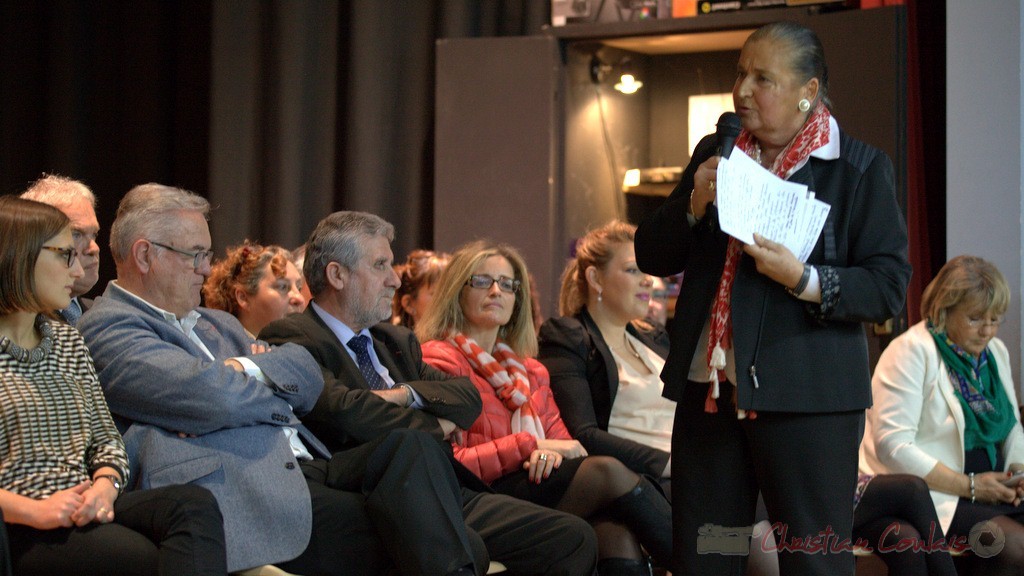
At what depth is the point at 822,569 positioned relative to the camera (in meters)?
1.83

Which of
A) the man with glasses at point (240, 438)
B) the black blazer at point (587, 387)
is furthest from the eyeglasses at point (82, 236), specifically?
the black blazer at point (587, 387)

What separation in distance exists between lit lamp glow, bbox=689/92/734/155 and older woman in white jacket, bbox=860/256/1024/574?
1.85 metres

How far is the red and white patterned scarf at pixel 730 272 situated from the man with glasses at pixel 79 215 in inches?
66.0

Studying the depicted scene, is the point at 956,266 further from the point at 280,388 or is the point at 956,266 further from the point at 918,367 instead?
the point at 280,388

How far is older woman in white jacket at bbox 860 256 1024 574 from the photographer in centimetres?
338

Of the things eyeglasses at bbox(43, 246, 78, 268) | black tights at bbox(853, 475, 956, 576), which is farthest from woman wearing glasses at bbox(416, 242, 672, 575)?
eyeglasses at bbox(43, 246, 78, 268)

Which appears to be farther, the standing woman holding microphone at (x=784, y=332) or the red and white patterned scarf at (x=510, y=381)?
the red and white patterned scarf at (x=510, y=381)

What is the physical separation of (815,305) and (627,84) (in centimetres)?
351

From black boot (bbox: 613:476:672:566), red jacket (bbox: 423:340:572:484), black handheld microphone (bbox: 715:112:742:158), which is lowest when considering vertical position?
black boot (bbox: 613:476:672:566)

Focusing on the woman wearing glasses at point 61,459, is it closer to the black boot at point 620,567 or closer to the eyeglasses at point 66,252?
the eyeglasses at point 66,252

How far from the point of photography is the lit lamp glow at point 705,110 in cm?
527

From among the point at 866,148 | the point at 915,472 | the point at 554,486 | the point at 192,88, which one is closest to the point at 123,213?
the point at 554,486

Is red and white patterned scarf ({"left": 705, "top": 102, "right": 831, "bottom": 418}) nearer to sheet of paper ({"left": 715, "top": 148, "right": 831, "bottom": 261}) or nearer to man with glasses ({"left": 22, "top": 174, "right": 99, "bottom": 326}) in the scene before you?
sheet of paper ({"left": 715, "top": 148, "right": 831, "bottom": 261})

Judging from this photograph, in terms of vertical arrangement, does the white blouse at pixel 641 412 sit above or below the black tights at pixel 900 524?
above
